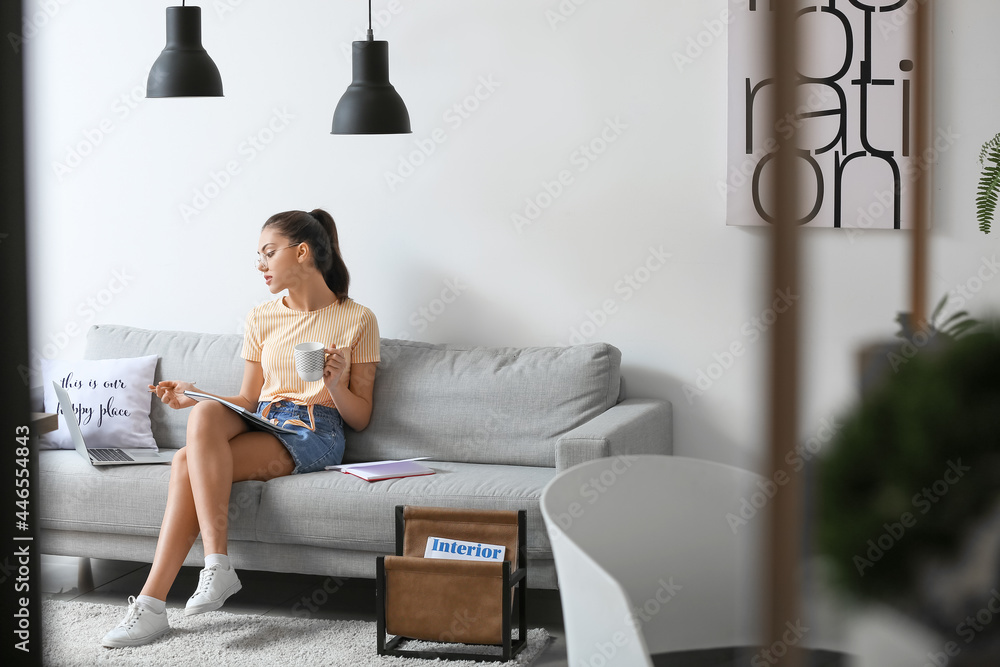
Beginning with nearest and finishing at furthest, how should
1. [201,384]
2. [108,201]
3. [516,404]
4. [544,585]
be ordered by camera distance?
[544,585] → [516,404] → [201,384] → [108,201]

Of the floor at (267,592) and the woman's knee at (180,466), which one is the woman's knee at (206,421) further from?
the floor at (267,592)

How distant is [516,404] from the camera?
10.5ft

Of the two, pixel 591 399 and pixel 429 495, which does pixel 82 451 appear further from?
pixel 591 399

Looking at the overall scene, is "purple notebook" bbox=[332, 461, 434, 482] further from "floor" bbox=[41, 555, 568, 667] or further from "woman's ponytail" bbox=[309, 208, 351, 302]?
"woman's ponytail" bbox=[309, 208, 351, 302]

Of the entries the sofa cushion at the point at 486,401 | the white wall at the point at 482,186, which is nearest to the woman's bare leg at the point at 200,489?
the sofa cushion at the point at 486,401

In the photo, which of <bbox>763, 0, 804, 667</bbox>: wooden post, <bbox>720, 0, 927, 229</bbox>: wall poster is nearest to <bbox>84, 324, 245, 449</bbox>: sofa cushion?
<bbox>720, 0, 927, 229</bbox>: wall poster

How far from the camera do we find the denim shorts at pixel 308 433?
3.04m

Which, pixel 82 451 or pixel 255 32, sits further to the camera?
pixel 255 32

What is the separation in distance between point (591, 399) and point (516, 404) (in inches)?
9.3

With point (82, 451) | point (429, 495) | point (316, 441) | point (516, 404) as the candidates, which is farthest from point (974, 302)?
point (82, 451)

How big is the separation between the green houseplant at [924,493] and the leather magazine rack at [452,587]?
1.51 metres

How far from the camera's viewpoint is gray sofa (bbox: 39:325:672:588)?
9.30ft

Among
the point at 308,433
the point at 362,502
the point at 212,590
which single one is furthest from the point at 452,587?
the point at 308,433

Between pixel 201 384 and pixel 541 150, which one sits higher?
pixel 541 150
